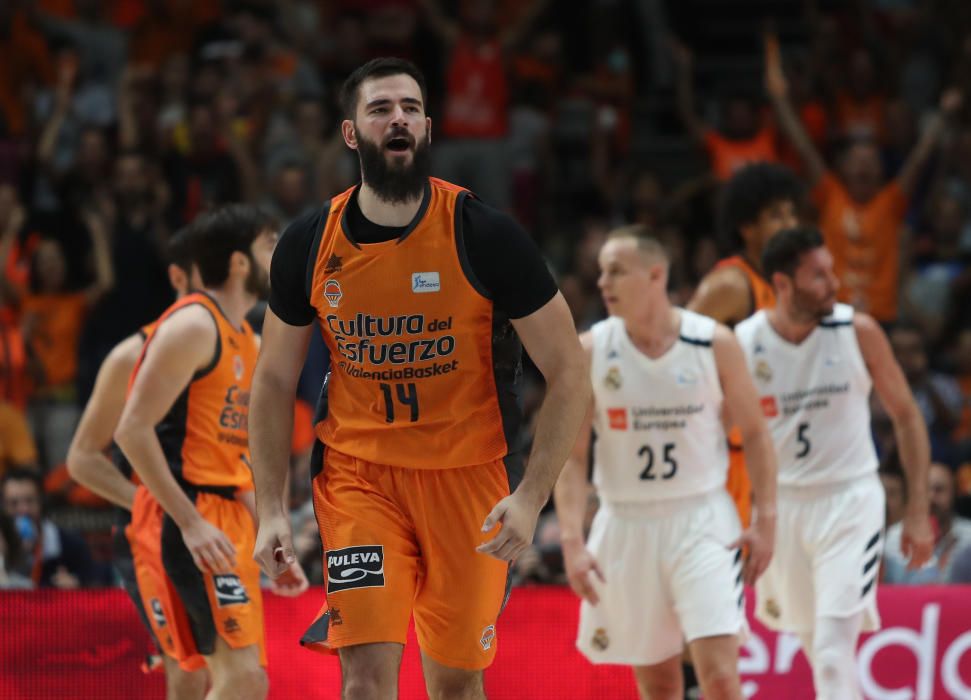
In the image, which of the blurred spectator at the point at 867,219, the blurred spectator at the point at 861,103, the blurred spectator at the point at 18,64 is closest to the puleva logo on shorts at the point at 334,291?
the blurred spectator at the point at 867,219

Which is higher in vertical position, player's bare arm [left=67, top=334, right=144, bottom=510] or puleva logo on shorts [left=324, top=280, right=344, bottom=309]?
puleva logo on shorts [left=324, top=280, right=344, bottom=309]

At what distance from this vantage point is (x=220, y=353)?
224 inches

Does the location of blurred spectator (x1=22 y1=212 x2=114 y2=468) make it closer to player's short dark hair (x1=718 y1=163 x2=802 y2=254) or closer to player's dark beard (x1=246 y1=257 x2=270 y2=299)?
player's dark beard (x1=246 y1=257 x2=270 y2=299)

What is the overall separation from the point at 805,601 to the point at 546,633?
1.39 metres

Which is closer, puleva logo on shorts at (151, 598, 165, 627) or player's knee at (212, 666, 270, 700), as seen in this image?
player's knee at (212, 666, 270, 700)

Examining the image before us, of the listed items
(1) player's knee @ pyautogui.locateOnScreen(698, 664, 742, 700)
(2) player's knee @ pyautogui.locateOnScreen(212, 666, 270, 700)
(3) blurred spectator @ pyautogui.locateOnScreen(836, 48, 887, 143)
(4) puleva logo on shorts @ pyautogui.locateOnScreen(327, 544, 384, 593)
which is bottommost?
(1) player's knee @ pyautogui.locateOnScreen(698, 664, 742, 700)

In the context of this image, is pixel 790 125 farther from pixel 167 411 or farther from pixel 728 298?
pixel 167 411

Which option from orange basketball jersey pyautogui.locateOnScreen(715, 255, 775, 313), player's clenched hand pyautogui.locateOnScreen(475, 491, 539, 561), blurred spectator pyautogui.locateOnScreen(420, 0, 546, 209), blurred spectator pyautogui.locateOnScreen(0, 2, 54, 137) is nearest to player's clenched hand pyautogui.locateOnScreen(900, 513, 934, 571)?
orange basketball jersey pyautogui.locateOnScreen(715, 255, 775, 313)

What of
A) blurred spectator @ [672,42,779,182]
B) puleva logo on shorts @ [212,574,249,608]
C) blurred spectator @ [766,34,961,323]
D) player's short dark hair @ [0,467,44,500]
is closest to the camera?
puleva logo on shorts @ [212,574,249,608]

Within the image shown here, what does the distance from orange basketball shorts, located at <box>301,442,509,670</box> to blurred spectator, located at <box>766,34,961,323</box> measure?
6752mm

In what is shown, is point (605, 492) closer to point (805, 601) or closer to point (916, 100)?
point (805, 601)

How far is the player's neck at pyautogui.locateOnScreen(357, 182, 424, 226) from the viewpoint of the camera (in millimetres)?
4453

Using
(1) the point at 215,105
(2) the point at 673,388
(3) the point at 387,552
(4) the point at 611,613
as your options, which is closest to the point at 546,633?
(4) the point at 611,613

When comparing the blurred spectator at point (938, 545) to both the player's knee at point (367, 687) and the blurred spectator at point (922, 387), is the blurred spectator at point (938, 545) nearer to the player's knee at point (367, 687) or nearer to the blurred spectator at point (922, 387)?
the blurred spectator at point (922, 387)
